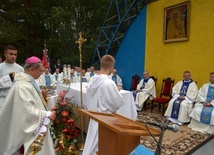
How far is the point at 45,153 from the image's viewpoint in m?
2.21

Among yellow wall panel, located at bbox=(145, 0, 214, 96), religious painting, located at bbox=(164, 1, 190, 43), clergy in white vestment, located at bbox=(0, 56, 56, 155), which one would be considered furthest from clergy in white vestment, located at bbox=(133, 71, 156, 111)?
clergy in white vestment, located at bbox=(0, 56, 56, 155)

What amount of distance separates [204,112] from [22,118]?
162 inches

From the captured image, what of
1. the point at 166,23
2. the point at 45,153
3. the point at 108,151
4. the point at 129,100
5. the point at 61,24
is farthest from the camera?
the point at 61,24

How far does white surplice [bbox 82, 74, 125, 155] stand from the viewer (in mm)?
2588

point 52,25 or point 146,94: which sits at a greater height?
point 52,25

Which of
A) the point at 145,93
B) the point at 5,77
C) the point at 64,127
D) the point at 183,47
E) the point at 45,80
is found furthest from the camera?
the point at 45,80

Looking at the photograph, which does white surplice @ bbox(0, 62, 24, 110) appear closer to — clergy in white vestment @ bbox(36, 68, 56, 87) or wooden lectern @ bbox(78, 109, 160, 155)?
wooden lectern @ bbox(78, 109, 160, 155)

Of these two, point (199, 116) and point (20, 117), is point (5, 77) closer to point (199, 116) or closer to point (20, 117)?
point (20, 117)

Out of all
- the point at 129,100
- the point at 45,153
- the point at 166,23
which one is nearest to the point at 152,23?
the point at 166,23

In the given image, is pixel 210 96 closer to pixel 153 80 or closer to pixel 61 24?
pixel 153 80

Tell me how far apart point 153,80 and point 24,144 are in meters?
5.40

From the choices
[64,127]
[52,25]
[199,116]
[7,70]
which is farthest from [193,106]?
[52,25]

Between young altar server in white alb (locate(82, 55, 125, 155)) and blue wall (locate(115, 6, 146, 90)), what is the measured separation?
5453mm

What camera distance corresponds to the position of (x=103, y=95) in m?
2.63
